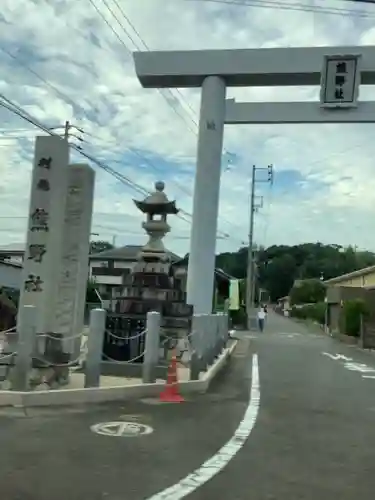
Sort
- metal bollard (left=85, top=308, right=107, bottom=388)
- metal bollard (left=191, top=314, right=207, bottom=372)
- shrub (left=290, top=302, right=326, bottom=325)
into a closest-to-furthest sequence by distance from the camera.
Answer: metal bollard (left=85, top=308, right=107, bottom=388) < metal bollard (left=191, top=314, right=207, bottom=372) < shrub (left=290, top=302, right=326, bottom=325)

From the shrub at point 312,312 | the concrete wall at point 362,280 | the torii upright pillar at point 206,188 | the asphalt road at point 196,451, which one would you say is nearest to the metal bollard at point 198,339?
the asphalt road at point 196,451

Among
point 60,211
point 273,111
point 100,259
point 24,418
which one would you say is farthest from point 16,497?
point 100,259

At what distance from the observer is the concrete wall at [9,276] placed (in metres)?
39.9

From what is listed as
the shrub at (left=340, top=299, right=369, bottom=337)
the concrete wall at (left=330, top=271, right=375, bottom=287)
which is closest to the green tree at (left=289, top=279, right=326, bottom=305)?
the concrete wall at (left=330, top=271, right=375, bottom=287)

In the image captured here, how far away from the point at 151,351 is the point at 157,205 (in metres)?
6.74

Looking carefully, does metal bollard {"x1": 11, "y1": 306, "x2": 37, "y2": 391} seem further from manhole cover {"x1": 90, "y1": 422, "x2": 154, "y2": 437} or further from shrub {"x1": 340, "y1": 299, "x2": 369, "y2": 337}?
shrub {"x1": 340, "y1": 299, "x2": 369, "y2": 337}

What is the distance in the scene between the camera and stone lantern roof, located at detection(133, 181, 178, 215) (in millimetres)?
17547

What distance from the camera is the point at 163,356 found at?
14.8 m

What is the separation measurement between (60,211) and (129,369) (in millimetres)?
3720

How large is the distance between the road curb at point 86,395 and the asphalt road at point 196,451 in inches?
17.0

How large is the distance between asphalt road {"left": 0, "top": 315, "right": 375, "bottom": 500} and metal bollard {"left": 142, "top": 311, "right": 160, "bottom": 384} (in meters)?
1.03

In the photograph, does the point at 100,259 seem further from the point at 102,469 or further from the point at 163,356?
the point at 102,469

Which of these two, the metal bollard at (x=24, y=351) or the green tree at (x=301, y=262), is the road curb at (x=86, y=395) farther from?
the green tree at (x=301, y=262)

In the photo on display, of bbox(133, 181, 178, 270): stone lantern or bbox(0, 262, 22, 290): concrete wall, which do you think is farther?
bbox(0, 262, 22, 290): concrete wall
